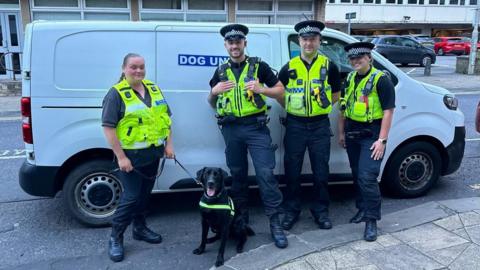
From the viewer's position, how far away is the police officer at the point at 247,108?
386cm

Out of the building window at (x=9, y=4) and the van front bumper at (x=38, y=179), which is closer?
the van front bumper at (x=38, y=179)

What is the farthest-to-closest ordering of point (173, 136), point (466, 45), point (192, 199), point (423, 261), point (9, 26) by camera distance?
point (466, 45)
point (9, 26)
point (192, 199)
point (173, 136)
point (423, 261)

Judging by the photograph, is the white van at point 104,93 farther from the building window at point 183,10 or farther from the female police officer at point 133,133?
the building window at point 183,10

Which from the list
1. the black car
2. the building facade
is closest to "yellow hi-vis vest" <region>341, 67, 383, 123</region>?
the building facade

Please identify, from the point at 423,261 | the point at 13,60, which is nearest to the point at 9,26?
the point at 13,60

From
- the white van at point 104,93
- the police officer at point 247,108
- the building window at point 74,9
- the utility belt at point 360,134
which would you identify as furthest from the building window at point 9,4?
the utility belt at point 360,134

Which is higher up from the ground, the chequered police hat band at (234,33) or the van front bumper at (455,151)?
the chequered police hat band at (234,33)

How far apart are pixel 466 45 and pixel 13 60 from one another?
104 ft

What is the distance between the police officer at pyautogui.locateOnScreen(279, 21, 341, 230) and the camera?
400 centimetres

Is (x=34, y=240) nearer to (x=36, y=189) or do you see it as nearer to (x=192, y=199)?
(x=36, y=189)

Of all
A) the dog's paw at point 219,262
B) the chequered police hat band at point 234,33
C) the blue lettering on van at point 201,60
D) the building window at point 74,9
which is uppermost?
the building window at point 74,9

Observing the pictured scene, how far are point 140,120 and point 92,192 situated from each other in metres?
1.14

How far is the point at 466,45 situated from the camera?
3444cm

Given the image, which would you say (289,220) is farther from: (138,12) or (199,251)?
(138,12)
